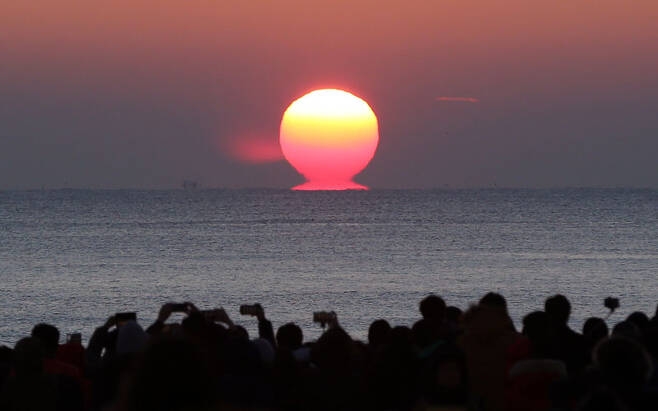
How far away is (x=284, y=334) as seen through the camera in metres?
8.97

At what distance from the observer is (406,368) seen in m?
6.15

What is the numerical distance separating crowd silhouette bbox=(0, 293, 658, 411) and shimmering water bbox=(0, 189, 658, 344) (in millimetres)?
18074

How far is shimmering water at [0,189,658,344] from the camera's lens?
112ft

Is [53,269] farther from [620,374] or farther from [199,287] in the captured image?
[620,374]

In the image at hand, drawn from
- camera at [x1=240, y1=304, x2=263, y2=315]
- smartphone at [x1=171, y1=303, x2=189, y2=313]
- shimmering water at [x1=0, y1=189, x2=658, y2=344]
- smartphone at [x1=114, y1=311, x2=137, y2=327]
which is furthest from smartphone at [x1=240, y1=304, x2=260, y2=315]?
shimmering water at [x1=0, y1=189, x2=658, y2=344]

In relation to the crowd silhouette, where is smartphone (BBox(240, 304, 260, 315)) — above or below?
above

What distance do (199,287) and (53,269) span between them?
1257 centimetres

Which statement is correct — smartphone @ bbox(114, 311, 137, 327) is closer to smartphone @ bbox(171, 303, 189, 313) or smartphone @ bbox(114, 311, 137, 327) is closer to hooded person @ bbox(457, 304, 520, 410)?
smartphone @ bbox(171, 303, 189, 313)

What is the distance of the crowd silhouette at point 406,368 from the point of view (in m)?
5.50

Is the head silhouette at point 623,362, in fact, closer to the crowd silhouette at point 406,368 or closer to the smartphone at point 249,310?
the crowd silhouette at point 406,368

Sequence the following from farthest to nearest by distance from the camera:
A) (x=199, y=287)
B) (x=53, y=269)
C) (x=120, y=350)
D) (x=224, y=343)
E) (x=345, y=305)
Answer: (x=53, y=269)
(x=199, y=287)
(x=345, y=305)
(x=120, y=350)
(x=224, y=343)

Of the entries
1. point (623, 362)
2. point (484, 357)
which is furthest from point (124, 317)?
point (623, 362)

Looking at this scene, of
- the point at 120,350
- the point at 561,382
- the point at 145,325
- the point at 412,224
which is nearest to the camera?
the point at 561,382

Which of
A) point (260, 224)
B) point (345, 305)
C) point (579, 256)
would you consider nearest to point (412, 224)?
point (260, 224)
